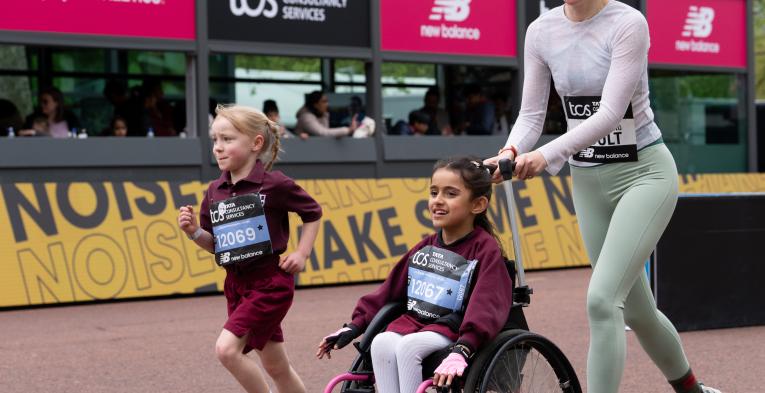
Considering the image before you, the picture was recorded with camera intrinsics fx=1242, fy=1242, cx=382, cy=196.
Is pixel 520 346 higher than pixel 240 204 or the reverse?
the reverse

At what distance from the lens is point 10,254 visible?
11.3m

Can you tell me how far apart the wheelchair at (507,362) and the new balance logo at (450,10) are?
10671mm

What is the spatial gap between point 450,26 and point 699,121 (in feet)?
16.3

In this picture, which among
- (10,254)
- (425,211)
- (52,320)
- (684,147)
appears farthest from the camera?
(684,147)

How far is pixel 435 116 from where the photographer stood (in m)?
15.6

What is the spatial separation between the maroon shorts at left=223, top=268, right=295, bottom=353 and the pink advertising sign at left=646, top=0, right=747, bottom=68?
12409mm

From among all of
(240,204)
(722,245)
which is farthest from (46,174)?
(240,204)

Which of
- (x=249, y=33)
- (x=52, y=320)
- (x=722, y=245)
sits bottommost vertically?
(x=52, y=320)

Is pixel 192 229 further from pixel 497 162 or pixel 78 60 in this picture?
pixel 78 60

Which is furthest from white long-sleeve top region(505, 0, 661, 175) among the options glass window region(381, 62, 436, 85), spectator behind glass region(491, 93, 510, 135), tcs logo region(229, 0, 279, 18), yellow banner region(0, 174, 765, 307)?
spectator behind glass region(491, 93, 510, 135)

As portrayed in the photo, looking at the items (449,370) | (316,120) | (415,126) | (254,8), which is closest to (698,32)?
(415,126)

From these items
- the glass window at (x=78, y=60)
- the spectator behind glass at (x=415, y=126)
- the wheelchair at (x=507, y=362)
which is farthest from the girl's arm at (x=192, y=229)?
the spectator behind glass at (x=415, y=126)

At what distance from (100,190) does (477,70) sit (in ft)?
→ 21.4

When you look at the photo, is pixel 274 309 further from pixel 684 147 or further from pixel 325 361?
pixel 684 147
